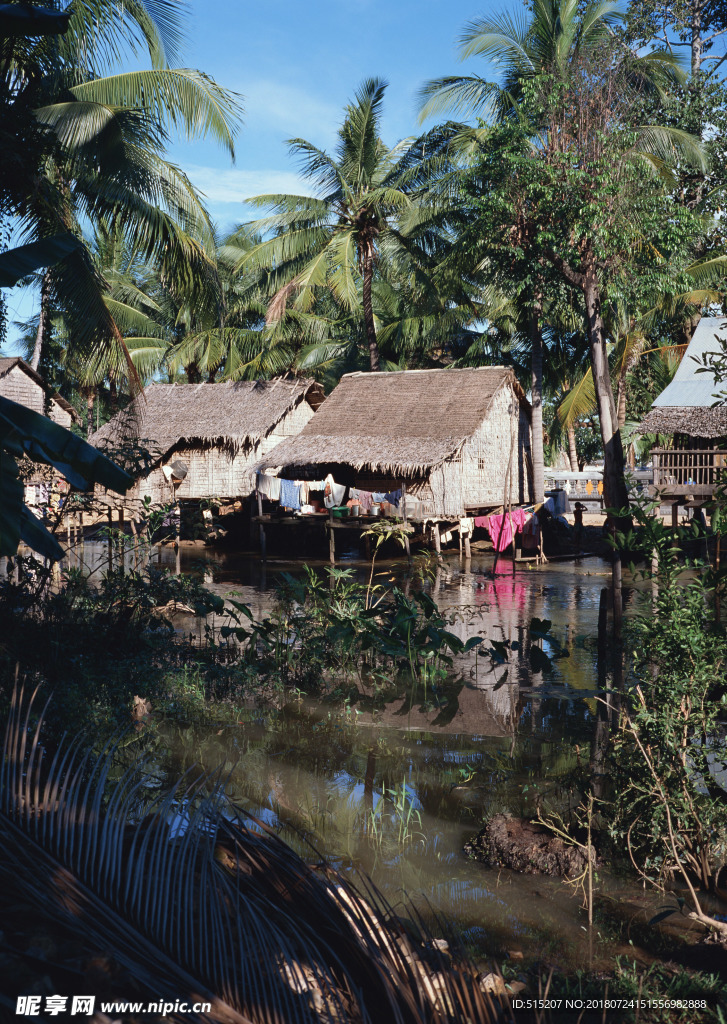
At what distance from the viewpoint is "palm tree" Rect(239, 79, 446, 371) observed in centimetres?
2108

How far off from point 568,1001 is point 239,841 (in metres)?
1.37

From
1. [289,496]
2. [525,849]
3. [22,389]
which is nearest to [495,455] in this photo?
[289,496]

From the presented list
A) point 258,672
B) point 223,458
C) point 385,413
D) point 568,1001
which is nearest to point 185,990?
point 568,1001

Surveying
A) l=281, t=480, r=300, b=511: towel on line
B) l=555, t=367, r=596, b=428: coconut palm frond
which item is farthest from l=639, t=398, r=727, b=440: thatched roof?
l=281, t=480, r=300, b=511: towel on line

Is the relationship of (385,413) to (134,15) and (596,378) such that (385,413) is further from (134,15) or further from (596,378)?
(134,15)

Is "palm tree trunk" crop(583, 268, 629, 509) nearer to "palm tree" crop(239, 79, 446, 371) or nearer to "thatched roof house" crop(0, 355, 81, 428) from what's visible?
"palm tree" crop(239, 79, 446, 371)

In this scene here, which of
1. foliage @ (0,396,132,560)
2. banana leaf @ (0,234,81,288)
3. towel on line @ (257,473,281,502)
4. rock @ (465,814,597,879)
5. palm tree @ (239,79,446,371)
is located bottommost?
rock @ (465,814,597,879)

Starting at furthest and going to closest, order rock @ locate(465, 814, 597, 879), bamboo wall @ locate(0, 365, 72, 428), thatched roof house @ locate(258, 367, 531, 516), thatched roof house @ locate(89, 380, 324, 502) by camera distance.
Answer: thatched roof house @ locate(89, 380, 324, 502) < bamboo wall @ locate(0, 365, 72, 428) < thatched roof house @ locate(258, 367, 531, 516) < rock @ locate(465, 814, 597, 879)

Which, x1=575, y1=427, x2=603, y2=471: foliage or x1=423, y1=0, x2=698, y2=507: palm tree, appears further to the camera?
x1=575, y1=427, x2=603, y2=471: foliage

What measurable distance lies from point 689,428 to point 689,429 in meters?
0.02

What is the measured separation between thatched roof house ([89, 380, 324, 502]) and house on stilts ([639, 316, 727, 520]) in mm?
11002

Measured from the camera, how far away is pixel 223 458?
79.9 feet

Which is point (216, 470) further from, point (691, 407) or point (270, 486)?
point (691, 407)

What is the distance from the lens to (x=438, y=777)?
543 cm
